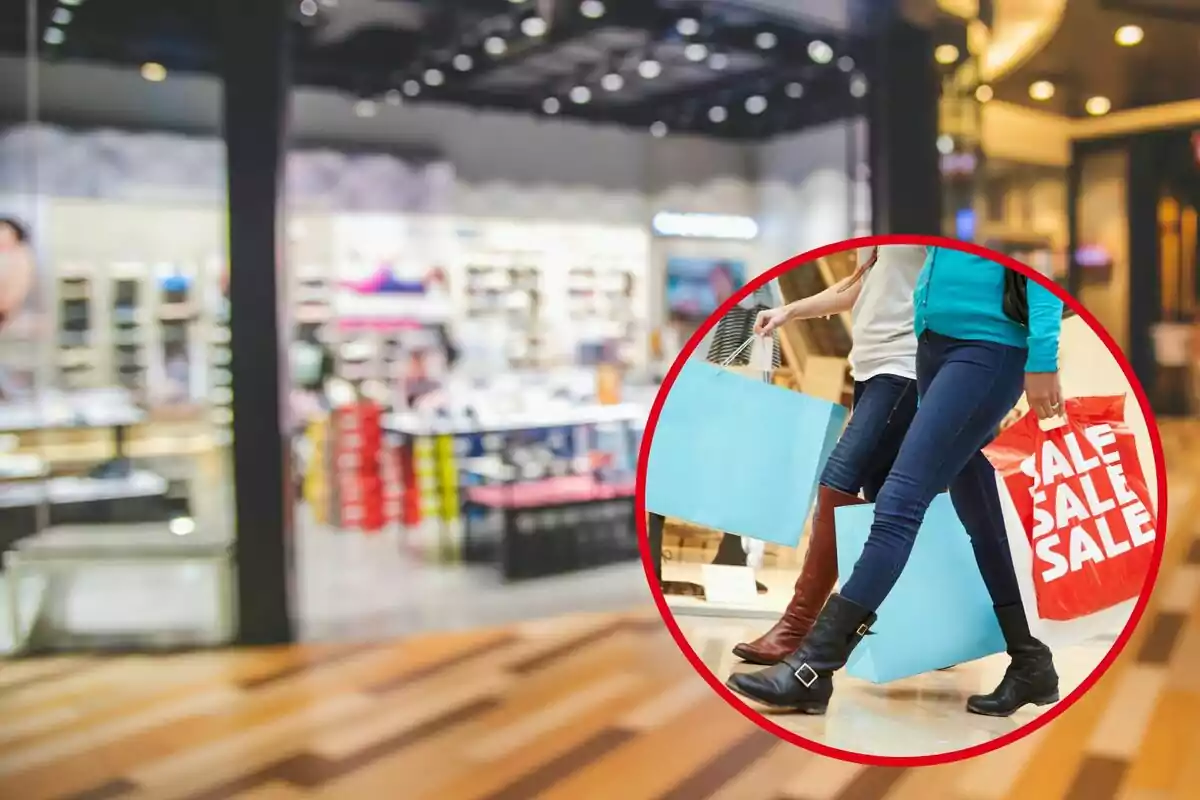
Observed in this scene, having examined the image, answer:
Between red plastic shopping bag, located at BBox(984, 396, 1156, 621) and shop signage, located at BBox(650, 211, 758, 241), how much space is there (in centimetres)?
286

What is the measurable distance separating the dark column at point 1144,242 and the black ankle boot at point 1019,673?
2021mm

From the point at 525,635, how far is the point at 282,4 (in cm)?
240

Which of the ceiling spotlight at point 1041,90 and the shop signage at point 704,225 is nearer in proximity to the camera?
the ceiling spotlight at point 1041,90

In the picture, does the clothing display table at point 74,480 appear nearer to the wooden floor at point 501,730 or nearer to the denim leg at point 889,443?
the wooden floor at point 501,730

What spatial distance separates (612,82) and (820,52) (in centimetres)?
82

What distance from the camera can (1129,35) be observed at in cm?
290

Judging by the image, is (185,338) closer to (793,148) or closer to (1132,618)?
(793,148)

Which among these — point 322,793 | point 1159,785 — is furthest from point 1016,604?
point 322,793

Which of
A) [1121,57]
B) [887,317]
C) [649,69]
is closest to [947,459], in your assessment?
[887,317]

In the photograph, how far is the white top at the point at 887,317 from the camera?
112cm

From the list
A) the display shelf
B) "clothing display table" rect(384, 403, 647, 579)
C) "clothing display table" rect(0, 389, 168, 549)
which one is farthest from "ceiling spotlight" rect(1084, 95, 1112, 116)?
"clothing display table" rect(0, 389, 168, 549)

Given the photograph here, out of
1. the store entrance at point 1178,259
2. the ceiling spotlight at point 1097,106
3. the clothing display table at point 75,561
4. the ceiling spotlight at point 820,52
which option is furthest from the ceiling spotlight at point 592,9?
the clothing display table at point 75,561

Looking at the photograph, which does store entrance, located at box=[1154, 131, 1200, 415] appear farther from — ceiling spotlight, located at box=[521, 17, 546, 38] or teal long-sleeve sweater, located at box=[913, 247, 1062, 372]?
ceiling spotlight, located at box=[521, 17, 546, 38]

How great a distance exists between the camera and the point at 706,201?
404 cm
